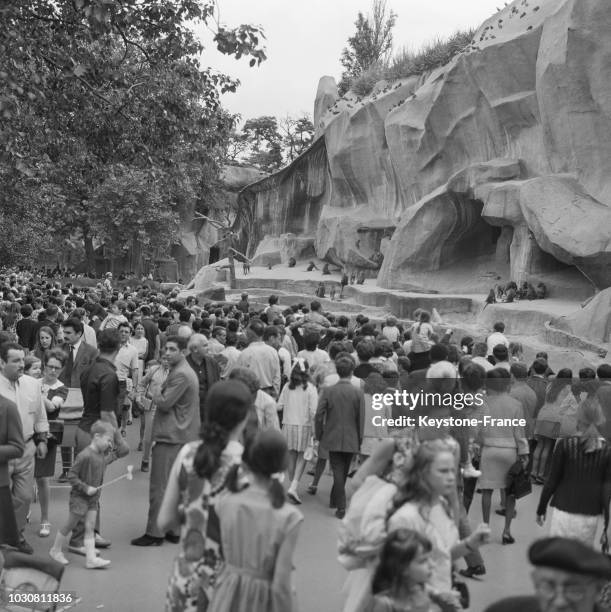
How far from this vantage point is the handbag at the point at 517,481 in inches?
265

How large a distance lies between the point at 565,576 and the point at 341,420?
485cm

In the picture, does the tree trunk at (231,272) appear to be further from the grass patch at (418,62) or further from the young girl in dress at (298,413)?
the young girl in dress at (298,413)

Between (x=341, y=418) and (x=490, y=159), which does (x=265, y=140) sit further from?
(x=341, y=418)

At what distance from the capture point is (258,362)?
8.54 meters

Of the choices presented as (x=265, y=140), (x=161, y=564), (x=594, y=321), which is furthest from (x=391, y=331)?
(x=265, y=140)

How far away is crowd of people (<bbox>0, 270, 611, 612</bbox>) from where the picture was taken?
3.31m

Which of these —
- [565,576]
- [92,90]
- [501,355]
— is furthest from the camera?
[92,90]

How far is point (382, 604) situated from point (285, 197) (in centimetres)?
4271

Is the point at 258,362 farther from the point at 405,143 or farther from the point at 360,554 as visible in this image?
the point at 405,143

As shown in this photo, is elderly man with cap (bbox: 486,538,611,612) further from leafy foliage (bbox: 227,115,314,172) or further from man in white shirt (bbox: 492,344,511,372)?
leafy foliage (bbox: 227,115,314,172)

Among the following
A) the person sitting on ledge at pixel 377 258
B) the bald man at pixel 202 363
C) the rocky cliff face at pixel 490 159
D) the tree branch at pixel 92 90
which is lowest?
the bald man at pixel 202 363

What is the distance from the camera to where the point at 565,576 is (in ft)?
8.68

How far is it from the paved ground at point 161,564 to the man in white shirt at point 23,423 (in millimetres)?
561

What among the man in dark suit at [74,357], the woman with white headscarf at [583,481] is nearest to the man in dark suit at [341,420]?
the man in dark suit at [74,357]
